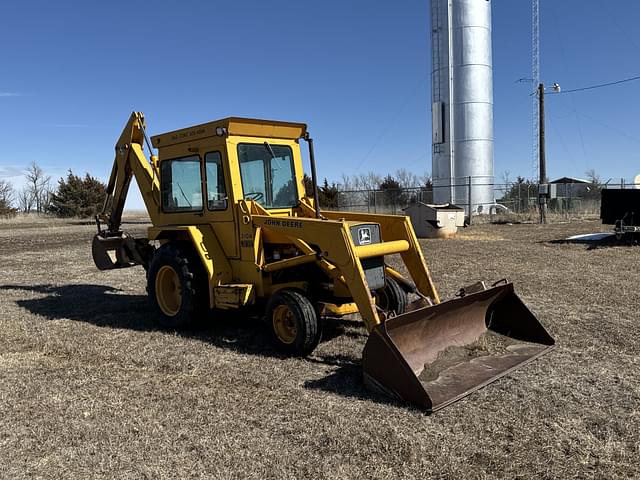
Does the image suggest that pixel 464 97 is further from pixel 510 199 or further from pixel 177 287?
pixel 177 287

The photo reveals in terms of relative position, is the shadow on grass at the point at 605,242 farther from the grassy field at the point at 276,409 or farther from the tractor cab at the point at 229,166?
the tractor cab at the point at 229,166

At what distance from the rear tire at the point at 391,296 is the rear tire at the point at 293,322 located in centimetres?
123

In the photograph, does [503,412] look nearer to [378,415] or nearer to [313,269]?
[378,415]

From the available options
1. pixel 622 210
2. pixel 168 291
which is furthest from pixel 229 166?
pixel 622 210

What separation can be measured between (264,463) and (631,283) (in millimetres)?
8243

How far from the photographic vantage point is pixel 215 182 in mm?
6938

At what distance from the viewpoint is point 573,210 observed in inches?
1187

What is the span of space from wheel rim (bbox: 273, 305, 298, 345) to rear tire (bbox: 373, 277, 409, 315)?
1.23m

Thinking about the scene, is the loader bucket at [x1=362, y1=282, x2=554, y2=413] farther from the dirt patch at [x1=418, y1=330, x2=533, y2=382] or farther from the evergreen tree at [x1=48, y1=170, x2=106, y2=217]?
the evergreen tree at [x1=48, y1=170, x2=106, y2=217]

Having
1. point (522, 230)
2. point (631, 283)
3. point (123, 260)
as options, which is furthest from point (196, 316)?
point (522, 230)

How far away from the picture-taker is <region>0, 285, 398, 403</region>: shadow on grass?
526 centimetres

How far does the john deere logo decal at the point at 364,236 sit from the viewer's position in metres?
6.08

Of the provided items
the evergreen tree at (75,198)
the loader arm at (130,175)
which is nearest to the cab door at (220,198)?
the loader arm at (130,175)

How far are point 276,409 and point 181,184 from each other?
3835mm
